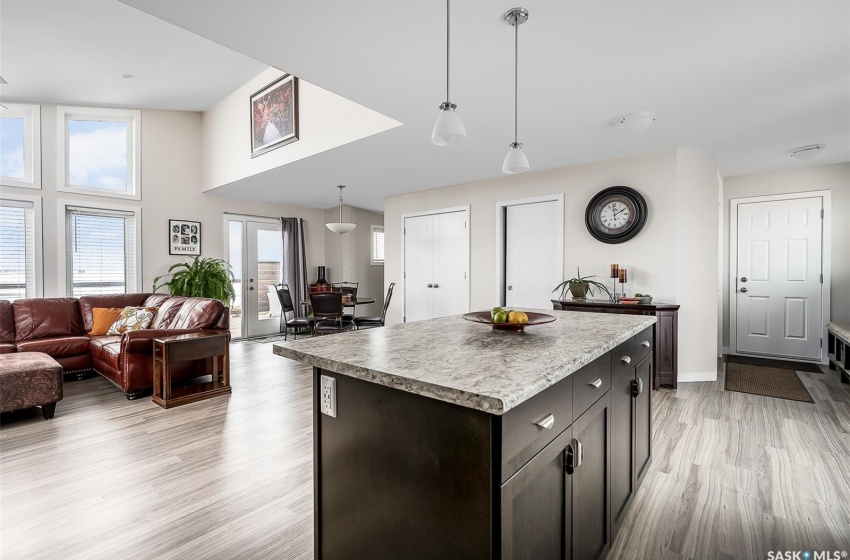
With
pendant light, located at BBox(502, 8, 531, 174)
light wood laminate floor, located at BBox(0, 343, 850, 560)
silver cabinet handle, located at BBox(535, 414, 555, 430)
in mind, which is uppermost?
pendant light, located at BBox(502, 8, 531, 174)

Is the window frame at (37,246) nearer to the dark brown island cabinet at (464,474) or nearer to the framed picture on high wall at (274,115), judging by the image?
the framed picture on high wall at (274,115)

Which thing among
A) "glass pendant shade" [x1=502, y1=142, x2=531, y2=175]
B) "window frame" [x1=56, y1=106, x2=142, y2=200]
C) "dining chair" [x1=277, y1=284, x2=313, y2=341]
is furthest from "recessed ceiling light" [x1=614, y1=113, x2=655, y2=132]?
"window frame" [x1=56, y1=106, x2=142, y2=200]

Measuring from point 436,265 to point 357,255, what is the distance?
2.63 meters

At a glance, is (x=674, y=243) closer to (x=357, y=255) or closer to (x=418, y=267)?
(x=418, y=267)

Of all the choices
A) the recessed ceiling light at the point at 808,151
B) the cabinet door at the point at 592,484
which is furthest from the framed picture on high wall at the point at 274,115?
the recessed ceiling light at the point at 808,151

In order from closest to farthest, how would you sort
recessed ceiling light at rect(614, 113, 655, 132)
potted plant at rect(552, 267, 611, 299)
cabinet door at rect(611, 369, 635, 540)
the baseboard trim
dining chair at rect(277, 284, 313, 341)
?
cabinet door at rect(611, 369, 635, 540) < recessed ceiling light at rect(614, 113, 655, 132) < the baseboard trim < potted plant at rect(552, 267, 611, 299) < dining chair at rect(277, 284, 313, 341)

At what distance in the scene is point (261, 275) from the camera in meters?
7.14

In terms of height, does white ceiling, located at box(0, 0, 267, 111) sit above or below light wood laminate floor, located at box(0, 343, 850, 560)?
above

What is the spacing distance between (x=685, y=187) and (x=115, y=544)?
16.3 ft

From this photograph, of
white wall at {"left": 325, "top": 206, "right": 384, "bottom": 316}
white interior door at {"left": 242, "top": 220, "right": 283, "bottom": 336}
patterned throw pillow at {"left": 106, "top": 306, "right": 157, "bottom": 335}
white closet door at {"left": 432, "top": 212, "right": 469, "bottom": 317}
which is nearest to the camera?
patterned throw pillow at {"left": 106, "top": 306, "right": 157, "bottom": 335}

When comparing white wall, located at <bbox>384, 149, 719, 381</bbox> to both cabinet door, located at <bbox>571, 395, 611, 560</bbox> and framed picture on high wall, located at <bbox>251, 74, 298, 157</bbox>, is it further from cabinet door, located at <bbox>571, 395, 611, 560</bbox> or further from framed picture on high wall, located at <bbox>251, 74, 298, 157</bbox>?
framed picture on high wall, located at <bbox>251, 74, 298, 157</bbox>

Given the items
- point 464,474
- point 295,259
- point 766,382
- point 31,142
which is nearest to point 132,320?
point 31,142

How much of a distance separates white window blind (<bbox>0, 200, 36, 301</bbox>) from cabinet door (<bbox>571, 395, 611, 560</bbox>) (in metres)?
6.44

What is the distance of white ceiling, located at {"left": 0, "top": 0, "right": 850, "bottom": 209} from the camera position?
6.40 ft
